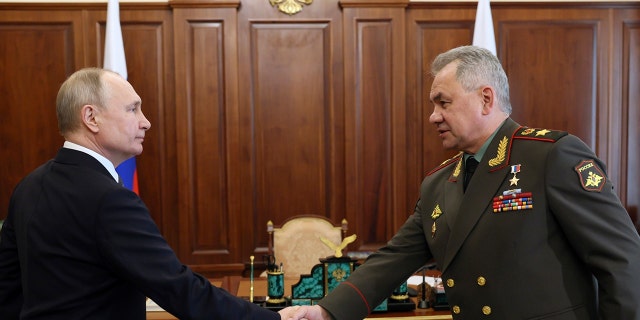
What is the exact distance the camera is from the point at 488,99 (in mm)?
2166

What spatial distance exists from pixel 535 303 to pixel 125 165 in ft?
12.2

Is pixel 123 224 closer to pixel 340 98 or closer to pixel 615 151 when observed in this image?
pixel 340 98

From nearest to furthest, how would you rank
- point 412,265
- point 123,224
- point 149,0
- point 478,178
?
point 123,224, point 478,178, point 412,265, point 149,0

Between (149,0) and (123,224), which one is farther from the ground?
(149,0)

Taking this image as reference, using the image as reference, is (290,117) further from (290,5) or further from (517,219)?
(517,219)

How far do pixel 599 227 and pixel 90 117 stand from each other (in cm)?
148

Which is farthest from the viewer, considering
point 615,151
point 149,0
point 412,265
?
point 615,151

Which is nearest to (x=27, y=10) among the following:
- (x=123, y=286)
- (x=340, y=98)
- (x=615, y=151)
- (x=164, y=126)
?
(x=164, y=126)

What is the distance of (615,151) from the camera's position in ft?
19.1

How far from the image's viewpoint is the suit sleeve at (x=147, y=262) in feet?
6.17

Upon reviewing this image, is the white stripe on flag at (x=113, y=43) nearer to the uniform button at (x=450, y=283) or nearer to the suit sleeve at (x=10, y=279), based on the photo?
the suit sleeve at (x=10, y=279)

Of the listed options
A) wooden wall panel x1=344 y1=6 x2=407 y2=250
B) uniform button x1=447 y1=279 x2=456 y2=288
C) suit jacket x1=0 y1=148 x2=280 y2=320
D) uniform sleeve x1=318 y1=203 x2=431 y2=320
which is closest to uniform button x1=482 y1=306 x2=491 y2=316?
uniform button x1=447 y1=279 x2=456 y2=288

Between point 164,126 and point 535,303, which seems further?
point 164,126

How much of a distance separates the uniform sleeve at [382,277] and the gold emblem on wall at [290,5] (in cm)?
328
